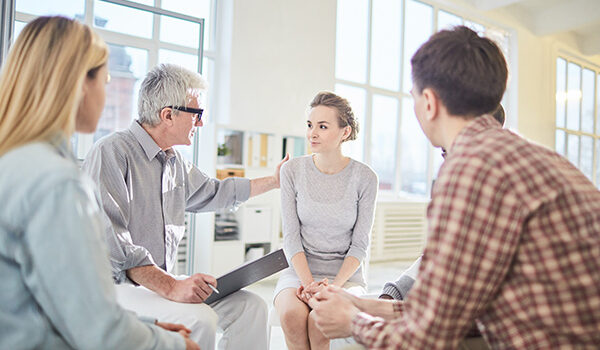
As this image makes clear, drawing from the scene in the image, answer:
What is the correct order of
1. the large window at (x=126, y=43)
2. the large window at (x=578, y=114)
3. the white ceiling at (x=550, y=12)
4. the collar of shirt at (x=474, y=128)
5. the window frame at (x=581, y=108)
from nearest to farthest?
the collar of shirt at (x=474, y=128)
the large window at (x=126, y=43)
the white ceiling at (x=550, y=12)
the window frame at (x=581, y=108)
the large window at (x=578, y=114)

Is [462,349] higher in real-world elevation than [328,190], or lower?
lower

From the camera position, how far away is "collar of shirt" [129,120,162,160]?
179 centimetres

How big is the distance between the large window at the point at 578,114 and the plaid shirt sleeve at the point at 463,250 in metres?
8.75

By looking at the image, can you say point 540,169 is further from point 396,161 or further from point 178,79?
point 396,161

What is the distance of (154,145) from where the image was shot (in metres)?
1.80

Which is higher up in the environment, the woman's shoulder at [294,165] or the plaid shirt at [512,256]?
the woman's shoulder at [294,165]

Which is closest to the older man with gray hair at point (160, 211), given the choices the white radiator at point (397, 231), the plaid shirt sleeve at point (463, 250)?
the plaid shirt sleeve at point (463, 250)

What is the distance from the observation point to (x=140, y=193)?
1750 millimetres

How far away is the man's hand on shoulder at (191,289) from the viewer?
155 cm

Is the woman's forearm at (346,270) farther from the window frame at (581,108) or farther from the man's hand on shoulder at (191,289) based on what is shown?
the window frame at (581,108)

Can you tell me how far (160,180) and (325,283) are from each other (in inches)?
32.0

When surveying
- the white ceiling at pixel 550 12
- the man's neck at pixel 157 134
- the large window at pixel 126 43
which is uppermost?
the white ceiling at pixel 550 12

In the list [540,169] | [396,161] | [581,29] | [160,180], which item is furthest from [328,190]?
[581,29]

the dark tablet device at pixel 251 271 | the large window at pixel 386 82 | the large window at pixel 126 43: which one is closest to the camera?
the dark tablet device at pixel 251 271
